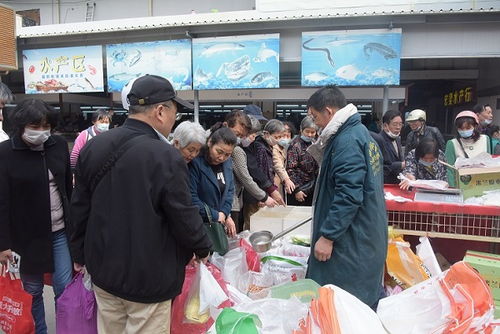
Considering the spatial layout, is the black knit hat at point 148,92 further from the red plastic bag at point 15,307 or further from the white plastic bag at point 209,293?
the red plastic bag at point 15,307

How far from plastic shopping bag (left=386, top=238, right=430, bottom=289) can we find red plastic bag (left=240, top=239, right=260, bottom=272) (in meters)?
0.89

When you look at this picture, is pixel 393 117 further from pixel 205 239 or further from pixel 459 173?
pixel 205 239

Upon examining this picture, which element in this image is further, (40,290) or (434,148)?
(434,148)

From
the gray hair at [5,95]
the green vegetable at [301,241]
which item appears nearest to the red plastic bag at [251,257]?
the green vegetable at [301,241]

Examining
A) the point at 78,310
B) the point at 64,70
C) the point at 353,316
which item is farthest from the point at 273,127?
the point at 64,70

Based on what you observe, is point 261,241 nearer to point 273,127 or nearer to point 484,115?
point 273,127

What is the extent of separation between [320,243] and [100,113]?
10.3ft

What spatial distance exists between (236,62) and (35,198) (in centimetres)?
632

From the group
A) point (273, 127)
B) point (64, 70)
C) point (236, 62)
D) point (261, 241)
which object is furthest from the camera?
point (64, 70)

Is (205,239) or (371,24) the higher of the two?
(371,24)

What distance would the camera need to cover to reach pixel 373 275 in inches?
79.8

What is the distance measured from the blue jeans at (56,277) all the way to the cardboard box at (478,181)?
2.74m

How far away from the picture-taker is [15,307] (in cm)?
215

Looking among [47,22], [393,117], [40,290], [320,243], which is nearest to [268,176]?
[393,117]
